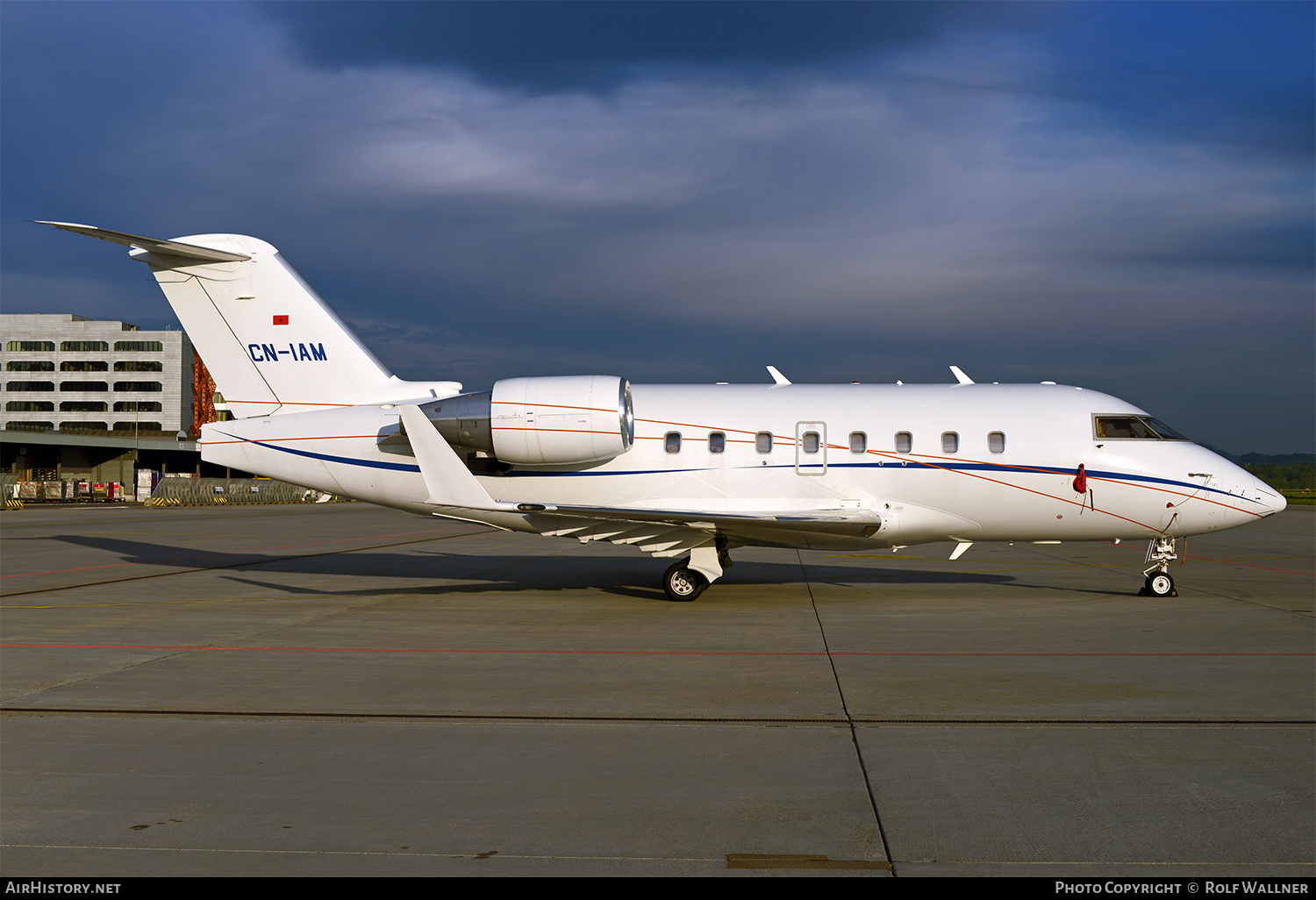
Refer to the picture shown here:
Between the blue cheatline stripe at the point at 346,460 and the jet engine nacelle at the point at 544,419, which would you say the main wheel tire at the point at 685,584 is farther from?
the blue cheatline stripe at the point at 346,460

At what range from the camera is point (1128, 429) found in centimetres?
1434

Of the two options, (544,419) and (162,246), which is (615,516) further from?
(162,246)

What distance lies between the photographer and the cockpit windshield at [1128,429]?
14297 millimetres

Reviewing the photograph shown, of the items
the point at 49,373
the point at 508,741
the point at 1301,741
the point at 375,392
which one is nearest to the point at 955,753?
the point at 1301,741

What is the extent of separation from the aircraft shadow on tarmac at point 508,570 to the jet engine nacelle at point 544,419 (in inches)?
116

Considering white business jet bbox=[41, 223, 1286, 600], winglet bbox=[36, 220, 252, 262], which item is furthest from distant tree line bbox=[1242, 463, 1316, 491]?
winglet bbox=[36, 220, 252, 262]

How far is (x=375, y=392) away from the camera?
15.2 meters

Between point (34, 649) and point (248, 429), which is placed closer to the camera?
point (34, 649)

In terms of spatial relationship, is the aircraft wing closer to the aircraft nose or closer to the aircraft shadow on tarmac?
the aircraft shadow on tarmac

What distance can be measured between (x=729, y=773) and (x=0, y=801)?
4503 mm

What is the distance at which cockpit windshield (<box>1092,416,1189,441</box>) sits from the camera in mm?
14297

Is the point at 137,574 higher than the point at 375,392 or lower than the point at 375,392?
lower

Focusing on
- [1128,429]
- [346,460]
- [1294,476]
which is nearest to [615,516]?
[346,460]
